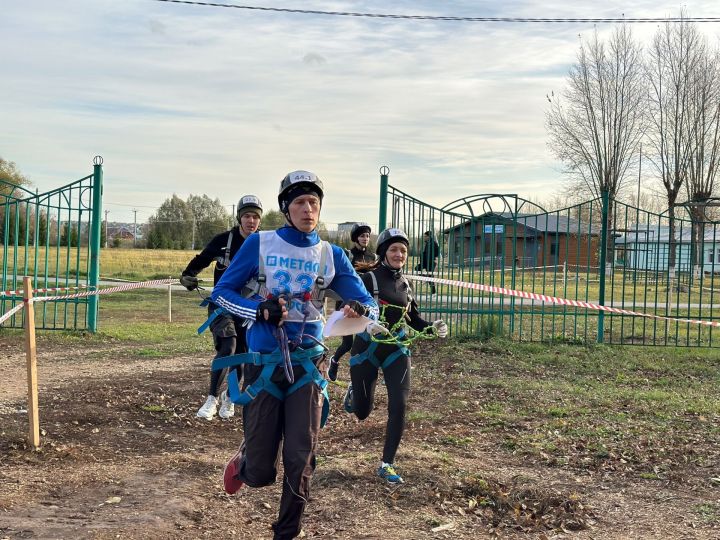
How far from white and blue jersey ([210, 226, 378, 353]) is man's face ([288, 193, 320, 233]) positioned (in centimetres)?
6

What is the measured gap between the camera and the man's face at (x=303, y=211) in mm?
4305

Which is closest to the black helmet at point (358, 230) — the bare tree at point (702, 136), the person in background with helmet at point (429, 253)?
the person in background with helmet at point (429, 253)

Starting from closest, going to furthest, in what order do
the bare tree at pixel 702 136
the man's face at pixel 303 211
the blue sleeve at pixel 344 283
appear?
the man's face at pixel 303 211 < the blue sleeve at pixel 344 283 < the bare tree at pixel 702 136

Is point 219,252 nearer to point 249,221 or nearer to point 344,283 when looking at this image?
point 249,221

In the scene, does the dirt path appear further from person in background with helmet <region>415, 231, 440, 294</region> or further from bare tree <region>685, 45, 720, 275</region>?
bare tree <region>685, 45, 720, 275</region>

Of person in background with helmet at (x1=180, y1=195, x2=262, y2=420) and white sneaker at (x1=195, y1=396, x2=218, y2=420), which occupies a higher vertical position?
person in background with helmet at (x1=180, y1=195, x2=262, y2=420)

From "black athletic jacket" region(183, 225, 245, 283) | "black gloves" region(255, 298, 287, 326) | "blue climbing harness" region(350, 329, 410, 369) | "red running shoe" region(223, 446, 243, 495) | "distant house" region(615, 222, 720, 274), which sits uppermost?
"distant house" region(615, 222, 720, 274)

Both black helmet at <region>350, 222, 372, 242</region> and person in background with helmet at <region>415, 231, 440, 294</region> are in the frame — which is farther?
person in background with helmet at <region>415, 231, 440, 294</region>

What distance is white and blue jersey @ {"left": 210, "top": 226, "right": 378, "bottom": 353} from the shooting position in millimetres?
4270

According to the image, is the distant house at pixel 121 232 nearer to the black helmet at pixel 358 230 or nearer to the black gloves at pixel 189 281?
the black helmet at pixel 358 230

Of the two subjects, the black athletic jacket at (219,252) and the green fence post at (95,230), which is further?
the green fence post at (95,230)

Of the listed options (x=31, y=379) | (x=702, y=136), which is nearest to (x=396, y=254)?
(x=31, y=379)

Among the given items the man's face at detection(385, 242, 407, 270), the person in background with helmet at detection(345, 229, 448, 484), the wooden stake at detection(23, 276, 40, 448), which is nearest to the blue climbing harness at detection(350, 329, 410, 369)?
the person in background with helmet at detection(345, 229, 448, 484)

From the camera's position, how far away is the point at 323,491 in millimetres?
5418
